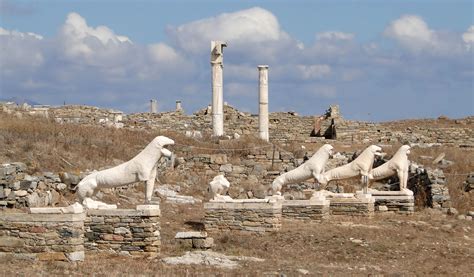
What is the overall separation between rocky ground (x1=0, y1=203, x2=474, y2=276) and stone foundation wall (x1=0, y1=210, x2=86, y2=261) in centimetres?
32

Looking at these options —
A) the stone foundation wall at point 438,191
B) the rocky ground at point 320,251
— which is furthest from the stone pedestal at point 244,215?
the stone foundation wall at point 438,191

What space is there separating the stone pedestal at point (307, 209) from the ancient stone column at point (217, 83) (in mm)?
19951

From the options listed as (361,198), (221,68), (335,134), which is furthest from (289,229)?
(335,134)

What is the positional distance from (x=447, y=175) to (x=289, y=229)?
11890mm

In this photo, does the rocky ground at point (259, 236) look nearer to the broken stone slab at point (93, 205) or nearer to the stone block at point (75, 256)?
the stone block at point (75, 256)

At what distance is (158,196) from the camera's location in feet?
80.5

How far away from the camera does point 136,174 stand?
52.6 feet

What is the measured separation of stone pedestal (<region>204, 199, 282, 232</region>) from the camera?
18.8 m

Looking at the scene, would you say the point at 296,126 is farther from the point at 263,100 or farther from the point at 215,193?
the point at 215,193

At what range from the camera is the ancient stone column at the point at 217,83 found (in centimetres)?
4072

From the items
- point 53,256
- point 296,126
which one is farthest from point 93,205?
point 296,126

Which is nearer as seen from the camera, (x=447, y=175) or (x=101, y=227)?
(x=101, y=227)

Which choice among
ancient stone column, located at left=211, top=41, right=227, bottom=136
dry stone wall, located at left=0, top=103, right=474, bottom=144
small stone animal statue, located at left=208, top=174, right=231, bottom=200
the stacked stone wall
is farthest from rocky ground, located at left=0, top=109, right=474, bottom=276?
dry stone wall, located at left=0, top=103, right=474, bottom=144

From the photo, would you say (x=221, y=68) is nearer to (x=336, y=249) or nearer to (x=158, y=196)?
(x=158, y=196)
